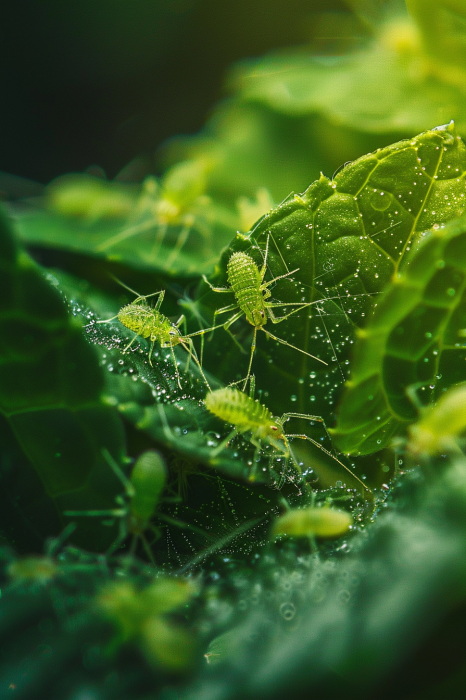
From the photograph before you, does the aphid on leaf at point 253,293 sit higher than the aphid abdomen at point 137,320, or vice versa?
the aphid on leaf at point 253,293

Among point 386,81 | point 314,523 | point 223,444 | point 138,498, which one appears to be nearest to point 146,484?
point 138,498

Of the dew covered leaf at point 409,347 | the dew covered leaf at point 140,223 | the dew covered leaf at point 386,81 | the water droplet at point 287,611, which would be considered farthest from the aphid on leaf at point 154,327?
the dew covered leaf at point 386,81

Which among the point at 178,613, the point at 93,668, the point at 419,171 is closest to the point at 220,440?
the point at 178,613

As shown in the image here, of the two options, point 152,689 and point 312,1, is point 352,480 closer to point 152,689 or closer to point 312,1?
point 152,689

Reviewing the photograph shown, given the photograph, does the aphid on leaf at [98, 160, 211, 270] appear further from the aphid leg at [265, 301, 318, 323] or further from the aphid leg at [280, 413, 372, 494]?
the aphid leg at [280, 413, 372, 494]

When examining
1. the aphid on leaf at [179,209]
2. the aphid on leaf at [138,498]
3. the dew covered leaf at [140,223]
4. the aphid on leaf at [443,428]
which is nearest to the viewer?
the aphid on leaf at [443,428]

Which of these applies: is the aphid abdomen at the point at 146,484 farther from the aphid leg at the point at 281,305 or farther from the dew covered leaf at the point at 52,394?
the aphid leg at the point at 281,305
